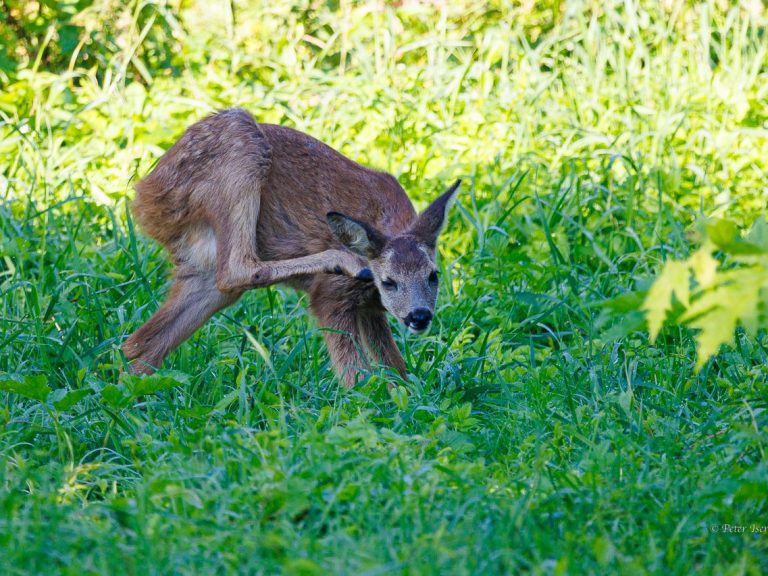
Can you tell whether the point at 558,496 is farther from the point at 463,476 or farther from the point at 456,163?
the point at 456,163

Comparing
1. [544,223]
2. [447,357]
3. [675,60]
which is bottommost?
[447,357]

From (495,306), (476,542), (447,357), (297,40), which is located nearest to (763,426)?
(476,542)

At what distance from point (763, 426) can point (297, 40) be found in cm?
643

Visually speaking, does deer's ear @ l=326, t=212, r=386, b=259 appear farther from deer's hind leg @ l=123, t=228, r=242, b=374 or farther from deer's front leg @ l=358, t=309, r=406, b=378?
deer's hind leg @ l=123, t=228, r=242, b=374

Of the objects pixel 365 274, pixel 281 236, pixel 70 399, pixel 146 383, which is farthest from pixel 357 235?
pixel 70 399

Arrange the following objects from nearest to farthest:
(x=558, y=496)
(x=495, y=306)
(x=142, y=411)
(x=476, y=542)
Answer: (x=476, y=542) → (x=558, y=496) → (x=142, y=411) → (x=495, y=306)

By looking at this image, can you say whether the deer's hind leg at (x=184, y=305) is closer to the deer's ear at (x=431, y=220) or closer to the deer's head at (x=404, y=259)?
the deer's head at (x=404, y=259)

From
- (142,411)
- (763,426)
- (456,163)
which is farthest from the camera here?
(456,163)

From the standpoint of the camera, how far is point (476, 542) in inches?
132

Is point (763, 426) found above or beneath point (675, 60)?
beneath

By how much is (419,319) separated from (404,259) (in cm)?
34

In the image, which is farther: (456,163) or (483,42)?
(483,42)

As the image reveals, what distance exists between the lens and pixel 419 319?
527 centimetres
